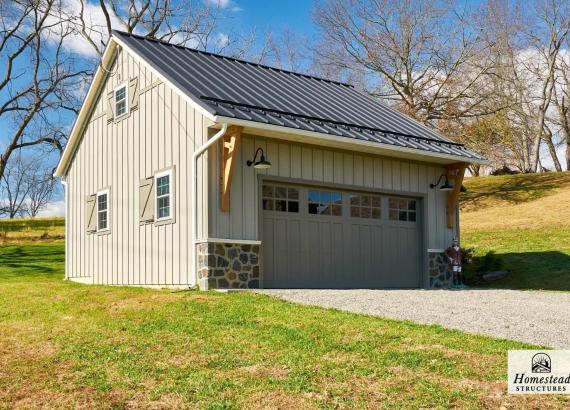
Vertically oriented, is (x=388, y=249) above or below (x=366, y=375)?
above

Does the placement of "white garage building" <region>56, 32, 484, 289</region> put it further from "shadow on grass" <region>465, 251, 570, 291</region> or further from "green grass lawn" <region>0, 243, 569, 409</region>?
"green grass lawn" <region>0, 243, 569, 409</region>

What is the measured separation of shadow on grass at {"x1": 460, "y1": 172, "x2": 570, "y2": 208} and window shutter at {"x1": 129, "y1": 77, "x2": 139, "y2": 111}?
17.5 meters

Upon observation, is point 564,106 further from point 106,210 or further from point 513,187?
point 106,210

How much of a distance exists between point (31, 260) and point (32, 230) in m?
8.22

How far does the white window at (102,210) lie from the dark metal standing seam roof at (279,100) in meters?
3.38

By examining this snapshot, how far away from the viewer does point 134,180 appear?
13.7m

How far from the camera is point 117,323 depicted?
818 cm

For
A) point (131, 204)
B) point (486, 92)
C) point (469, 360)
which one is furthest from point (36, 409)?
point (486, 92)

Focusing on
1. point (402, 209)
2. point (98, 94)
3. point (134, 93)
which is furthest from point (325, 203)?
point (98, 94)

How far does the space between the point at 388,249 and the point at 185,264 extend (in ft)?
14.8

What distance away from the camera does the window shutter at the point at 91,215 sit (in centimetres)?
1525

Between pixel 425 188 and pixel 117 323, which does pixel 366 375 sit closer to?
pixel 117 323

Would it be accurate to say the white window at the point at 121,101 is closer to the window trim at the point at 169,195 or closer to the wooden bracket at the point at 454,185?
the window trim at the point at 169,195

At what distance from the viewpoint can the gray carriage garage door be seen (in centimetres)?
1235
